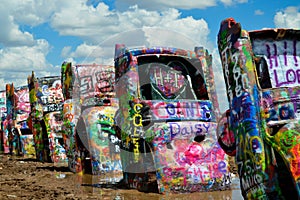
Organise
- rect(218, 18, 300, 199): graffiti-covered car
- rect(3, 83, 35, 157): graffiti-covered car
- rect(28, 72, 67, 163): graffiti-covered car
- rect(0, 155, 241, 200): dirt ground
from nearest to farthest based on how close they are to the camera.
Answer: rect(218, 18, 300, 199): graffiti-covered car → rect(0, 155, 241, 200): dirt ground → rect(28, 72, 67, 163): graffiti-covered car → rect(3, 83, 35, 157): graffiti-covered car

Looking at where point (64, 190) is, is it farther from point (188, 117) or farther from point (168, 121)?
point (188, 117)

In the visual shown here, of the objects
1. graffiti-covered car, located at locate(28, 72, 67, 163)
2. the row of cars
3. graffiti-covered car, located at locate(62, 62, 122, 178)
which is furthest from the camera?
graffiti-covered car, located at locate(28, 72, 67, 163)

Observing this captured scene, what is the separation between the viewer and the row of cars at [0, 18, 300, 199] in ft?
18.5

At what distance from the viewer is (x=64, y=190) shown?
1025cm

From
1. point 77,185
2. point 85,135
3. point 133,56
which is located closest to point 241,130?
point 133,56

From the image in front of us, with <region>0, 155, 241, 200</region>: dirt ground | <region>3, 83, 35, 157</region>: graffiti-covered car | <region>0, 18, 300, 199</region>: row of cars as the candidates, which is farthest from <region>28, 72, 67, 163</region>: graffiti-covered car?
<region>3, 83, 35, 157</region>: graffiti-covered car

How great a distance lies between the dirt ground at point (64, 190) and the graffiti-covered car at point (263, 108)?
275 cm

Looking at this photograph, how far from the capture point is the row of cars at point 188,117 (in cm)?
562

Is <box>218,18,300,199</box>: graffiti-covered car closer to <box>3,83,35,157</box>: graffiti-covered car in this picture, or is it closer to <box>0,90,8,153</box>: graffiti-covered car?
Answer: <box>3,83,35,157</box>: graffiti-covered car

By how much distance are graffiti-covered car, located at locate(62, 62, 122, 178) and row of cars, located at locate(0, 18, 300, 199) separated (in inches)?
1.1

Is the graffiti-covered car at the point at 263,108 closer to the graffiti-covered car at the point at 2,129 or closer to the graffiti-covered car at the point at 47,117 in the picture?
the graffiti-covered car at the point at 47,117

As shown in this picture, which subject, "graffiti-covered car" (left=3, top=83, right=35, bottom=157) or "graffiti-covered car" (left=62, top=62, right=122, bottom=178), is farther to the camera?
"graffiti-covered car" (left=3, top=83, right=35, bottom=157)

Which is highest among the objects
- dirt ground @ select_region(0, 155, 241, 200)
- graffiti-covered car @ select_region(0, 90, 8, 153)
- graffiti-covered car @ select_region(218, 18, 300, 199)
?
graffiti-covered car @ select_region(0, 90, 8, 153)

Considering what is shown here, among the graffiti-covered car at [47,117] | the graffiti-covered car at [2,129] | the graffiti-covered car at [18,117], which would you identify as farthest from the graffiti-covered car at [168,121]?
the graffiti-covered car at [2,129]
